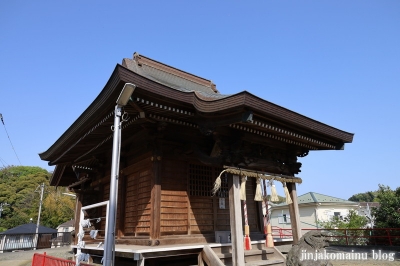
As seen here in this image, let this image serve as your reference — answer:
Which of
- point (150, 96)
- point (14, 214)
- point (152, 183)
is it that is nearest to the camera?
point (150, 96)

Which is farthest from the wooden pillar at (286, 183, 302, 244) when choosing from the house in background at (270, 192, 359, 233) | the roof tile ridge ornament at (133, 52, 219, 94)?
the house in background at (270, 192, 359, 233)

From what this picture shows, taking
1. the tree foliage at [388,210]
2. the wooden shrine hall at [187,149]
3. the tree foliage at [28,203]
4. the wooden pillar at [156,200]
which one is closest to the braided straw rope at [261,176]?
the wooden shrine hall at [187,149]

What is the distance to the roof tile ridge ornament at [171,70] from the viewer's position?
10.5 m

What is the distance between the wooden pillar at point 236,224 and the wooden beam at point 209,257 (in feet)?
1.20

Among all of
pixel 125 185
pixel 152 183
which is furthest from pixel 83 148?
pixel 152 183

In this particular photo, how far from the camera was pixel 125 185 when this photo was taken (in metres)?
8.47

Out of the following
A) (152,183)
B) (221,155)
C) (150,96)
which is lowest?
(152,183)

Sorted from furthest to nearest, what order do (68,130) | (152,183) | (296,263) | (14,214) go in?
(14,214) → (68,130) → (152,183) → (296,263)

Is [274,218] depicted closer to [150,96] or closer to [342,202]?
[342,202]

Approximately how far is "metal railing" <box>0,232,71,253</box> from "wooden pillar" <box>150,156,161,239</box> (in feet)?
79.3

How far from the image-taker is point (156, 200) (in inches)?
257

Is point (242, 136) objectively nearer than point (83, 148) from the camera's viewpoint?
Yes

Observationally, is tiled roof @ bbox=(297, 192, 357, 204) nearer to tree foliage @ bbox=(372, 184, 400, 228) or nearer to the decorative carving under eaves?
tree foliage @ bbox=(372, 184, 400, 228)

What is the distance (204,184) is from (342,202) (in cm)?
2469
